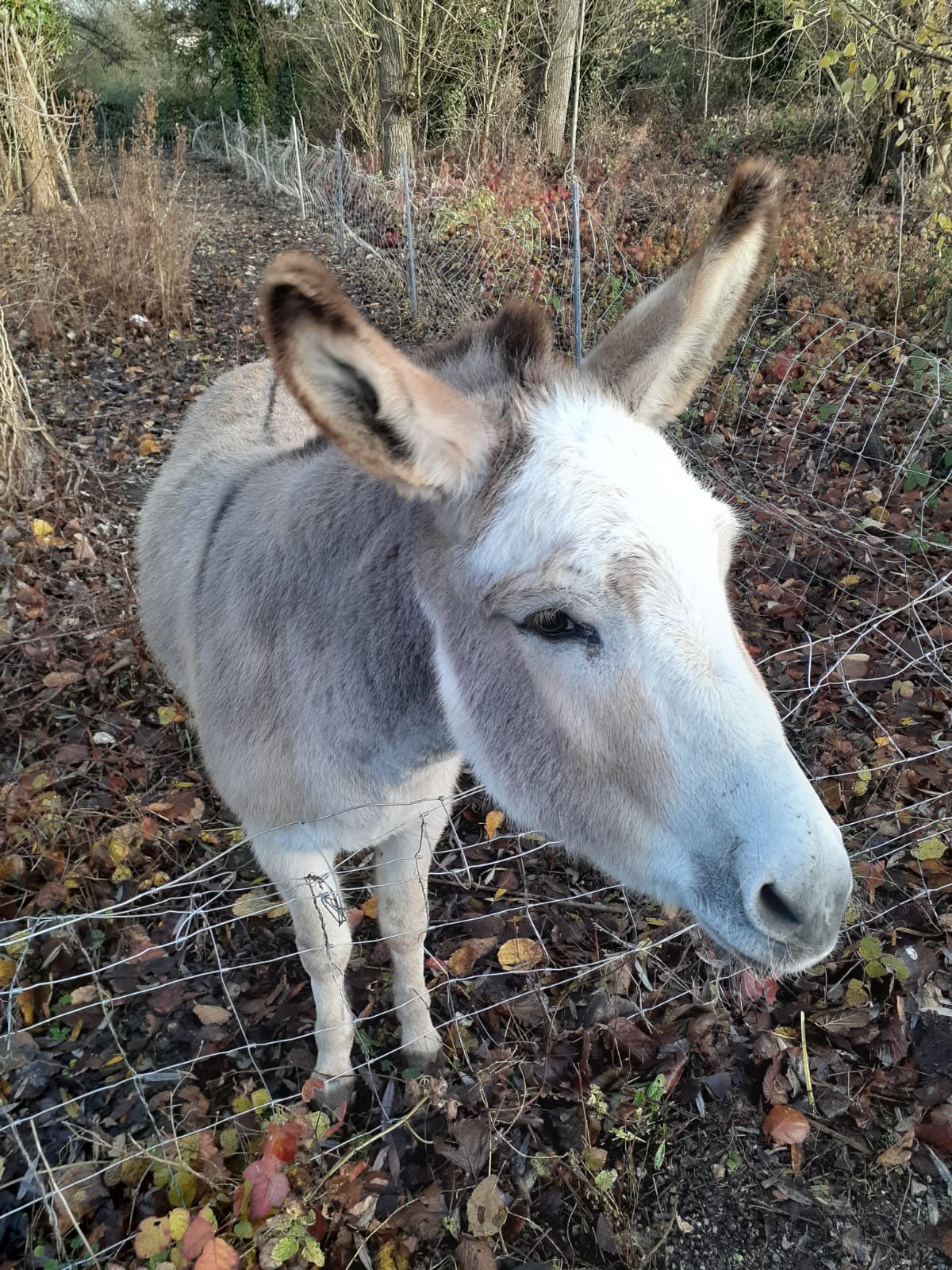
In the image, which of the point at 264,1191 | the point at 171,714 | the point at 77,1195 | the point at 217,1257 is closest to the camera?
the point at 217,1257

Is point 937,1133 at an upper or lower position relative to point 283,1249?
lower

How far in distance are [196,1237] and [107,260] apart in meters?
8.56

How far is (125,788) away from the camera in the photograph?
3502 mm

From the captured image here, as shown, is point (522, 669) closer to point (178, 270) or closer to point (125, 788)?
point (125, 788)

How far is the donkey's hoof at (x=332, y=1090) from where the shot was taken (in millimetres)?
2453

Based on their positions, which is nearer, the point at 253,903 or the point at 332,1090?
the point at 332,1090

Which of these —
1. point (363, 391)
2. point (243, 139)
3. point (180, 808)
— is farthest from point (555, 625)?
point (243, 139)

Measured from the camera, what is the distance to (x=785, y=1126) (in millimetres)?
2254

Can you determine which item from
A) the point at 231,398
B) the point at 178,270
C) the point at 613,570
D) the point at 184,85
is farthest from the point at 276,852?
the point at 184,85

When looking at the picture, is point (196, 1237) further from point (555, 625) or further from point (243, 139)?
point (243, 139)

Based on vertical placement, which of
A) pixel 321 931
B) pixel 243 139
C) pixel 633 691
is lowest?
pixel 321 931

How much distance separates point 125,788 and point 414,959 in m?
1.78

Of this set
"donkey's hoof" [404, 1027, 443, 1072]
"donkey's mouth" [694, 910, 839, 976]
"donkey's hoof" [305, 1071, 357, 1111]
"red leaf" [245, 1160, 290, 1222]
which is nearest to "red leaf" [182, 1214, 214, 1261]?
"red leaf" [245, 1160, 290, 1222]

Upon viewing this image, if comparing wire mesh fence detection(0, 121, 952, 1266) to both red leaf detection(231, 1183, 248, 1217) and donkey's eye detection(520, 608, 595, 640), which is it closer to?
red leaf detection(231, 1183, 248, 1217)
